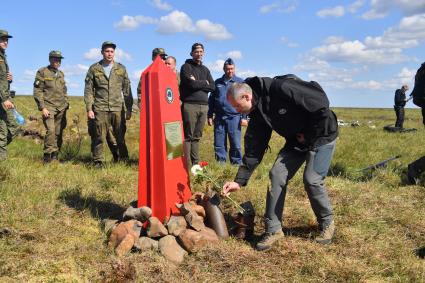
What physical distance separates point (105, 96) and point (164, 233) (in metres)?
4.19

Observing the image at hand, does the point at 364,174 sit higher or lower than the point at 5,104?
lower

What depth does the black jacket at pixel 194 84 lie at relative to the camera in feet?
25.5

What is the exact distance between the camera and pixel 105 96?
7.98 metres

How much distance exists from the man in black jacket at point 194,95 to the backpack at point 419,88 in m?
3.45

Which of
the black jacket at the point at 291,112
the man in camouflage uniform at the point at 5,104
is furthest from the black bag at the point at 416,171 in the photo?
the man in camouflage uniform at the point at 5,104

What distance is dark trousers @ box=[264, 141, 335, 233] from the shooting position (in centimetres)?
439

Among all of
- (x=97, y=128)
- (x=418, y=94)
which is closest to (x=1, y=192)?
(x=97, y=128)

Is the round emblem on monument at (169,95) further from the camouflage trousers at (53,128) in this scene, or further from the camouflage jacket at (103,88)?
the camouflage trousers at (53,128)

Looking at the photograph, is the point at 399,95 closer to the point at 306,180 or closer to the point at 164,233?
the point at 306,180

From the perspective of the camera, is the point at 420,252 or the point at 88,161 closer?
the point at 420,252

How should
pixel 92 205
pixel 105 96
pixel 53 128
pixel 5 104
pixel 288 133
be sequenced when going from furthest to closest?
pixel 53 128 < pixel 105 96 < pixel 5 104 < pixel 92 205 < pixel 288 133

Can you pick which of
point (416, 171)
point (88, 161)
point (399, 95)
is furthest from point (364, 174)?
point (399, 95)

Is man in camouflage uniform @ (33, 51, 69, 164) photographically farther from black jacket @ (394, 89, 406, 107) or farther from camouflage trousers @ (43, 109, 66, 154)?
black jacket @ (394, 89, 406, 107)

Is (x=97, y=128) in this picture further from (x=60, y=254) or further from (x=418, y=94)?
(x=418, y=94)
